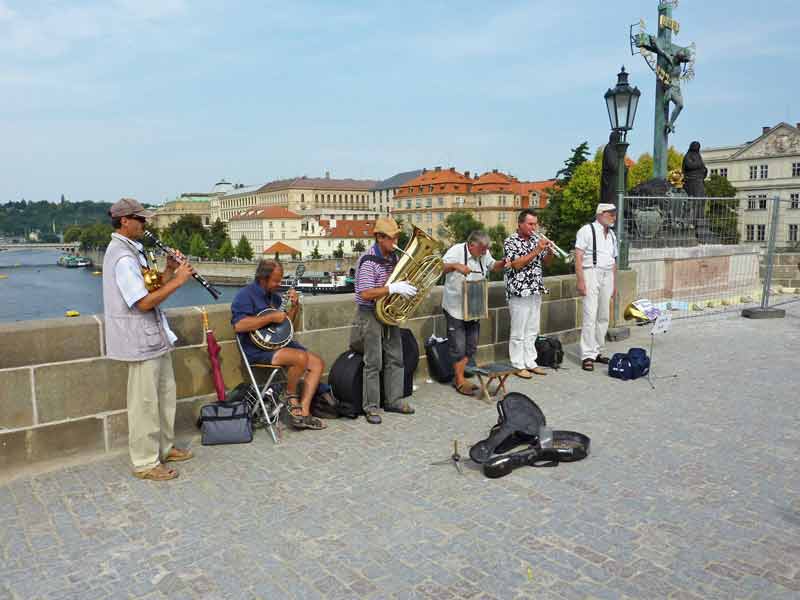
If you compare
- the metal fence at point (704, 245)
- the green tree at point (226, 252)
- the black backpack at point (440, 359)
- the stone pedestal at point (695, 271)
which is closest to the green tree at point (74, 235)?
the green tree at point (226, 252)

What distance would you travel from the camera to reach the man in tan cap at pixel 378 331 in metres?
6.09

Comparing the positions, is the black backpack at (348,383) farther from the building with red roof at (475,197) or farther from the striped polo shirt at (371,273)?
the building with red roof at (475,197)

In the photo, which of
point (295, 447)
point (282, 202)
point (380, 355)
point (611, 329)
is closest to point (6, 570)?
point (295, 447)

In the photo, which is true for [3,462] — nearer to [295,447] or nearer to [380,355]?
[295,447]

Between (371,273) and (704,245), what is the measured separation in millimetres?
10276

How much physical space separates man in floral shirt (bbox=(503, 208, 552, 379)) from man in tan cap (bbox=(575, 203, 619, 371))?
0.66 metres

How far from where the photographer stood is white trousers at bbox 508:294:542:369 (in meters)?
7.77

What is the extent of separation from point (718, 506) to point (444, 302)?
3780mm

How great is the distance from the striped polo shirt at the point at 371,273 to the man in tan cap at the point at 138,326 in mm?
1797

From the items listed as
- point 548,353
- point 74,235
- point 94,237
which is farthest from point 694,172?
point 74,235

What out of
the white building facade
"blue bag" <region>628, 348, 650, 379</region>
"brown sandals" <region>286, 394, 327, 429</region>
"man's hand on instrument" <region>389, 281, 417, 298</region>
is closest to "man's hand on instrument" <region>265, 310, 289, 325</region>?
"brown sandals" <region>286, 394, 327, 429</region>

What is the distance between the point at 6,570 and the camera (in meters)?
3.56

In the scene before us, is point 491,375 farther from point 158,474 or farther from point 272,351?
point 158,474

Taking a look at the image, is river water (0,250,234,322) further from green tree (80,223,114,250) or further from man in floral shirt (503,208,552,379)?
man in floral shirt (503,208,552,379)
